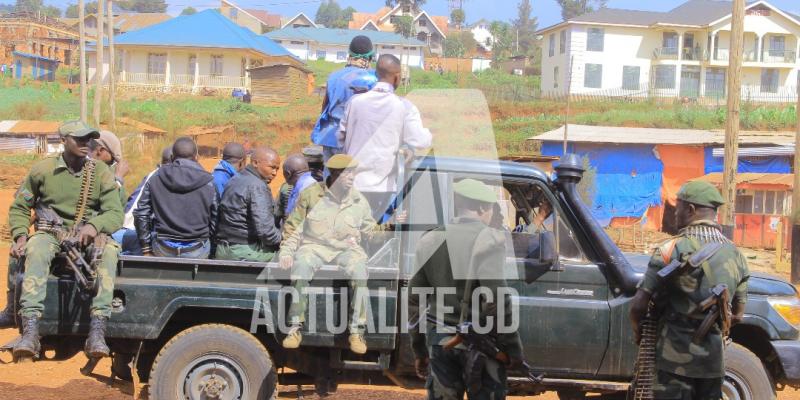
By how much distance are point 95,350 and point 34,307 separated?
55cm

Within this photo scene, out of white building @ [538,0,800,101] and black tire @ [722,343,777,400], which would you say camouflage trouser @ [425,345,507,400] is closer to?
black tire @ [722,343,777,400]

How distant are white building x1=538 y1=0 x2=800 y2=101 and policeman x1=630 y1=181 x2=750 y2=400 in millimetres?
53196

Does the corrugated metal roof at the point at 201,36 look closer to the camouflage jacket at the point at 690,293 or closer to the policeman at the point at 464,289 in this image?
the policeman at the point at 464,289

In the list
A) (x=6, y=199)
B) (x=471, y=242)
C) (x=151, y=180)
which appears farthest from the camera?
(x=6, y=199)

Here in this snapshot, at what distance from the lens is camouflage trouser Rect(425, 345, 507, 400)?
483 centimetres

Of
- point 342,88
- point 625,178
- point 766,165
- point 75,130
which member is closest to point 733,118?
point 342,88

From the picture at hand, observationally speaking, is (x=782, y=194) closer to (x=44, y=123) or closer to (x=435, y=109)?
(x=435, y=109)

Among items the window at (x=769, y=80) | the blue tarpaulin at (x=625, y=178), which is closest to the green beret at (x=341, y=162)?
the blue tarpaulin at (x=625, y=178)

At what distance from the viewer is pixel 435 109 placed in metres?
7.62

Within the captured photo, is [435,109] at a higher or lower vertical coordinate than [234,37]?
lower

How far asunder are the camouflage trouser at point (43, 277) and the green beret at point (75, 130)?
777 mm

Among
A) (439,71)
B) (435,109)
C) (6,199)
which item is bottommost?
(6,199)

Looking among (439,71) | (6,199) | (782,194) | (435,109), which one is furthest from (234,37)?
(435,109)

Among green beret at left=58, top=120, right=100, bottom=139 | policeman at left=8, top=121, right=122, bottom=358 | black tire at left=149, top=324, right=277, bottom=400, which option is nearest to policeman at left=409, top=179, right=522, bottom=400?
black tire at left=149, top=324, right=277, bottom=400
